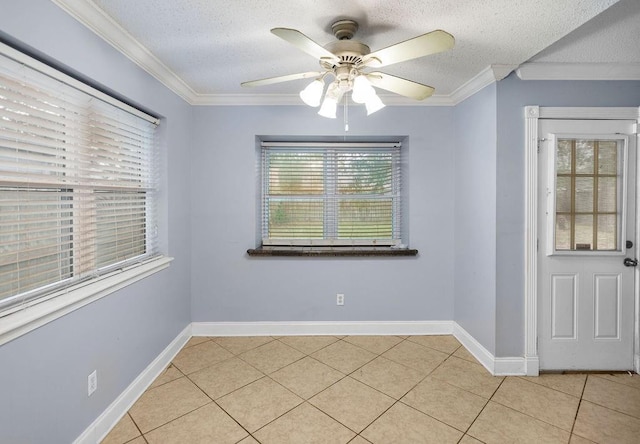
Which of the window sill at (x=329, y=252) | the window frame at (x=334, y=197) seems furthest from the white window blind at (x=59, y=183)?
the window frame at (x=334, y=197)

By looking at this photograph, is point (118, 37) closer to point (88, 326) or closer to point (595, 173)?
point (88, 326)

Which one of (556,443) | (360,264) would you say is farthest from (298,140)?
→ (556,443)

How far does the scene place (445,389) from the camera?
7.11ft

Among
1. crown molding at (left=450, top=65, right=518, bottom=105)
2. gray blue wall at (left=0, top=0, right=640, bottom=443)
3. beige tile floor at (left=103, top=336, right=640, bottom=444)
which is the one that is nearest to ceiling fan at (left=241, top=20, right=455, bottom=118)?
crown molding at (left=450, top=65, right=518, bottom=105)

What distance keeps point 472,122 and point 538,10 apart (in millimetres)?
1130

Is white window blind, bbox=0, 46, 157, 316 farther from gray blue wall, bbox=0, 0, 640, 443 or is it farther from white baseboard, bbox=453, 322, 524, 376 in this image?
white baseboard, bbox=453, 322, 524, 376

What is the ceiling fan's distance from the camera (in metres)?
1.32

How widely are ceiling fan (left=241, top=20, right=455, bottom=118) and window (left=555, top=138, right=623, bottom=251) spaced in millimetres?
1445

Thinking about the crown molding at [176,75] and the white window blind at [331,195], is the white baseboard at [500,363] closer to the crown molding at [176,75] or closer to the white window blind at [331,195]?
the white window blind at [331,195]

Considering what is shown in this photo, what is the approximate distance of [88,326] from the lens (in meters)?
1.62

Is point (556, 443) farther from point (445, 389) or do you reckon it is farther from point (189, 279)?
point (189, 279)

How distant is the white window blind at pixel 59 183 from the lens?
4.21 ft

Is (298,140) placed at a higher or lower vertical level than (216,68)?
lower

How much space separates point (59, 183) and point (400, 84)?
1.86m
